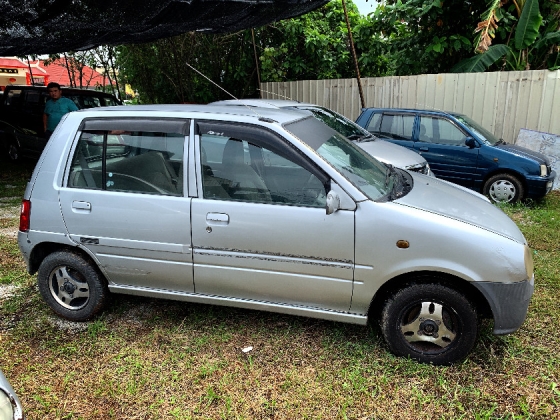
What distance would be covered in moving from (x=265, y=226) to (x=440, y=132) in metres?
5.66

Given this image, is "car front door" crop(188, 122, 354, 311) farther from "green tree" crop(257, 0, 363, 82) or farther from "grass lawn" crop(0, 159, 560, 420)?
"green tree" crop(257, 0, 363, 82)

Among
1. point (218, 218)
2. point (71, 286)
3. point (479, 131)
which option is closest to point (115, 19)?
point (71, 286)

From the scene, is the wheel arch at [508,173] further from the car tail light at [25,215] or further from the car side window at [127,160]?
the car tail light at [25,215]

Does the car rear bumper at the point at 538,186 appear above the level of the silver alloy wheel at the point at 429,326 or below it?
above

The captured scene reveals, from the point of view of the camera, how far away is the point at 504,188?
722 centimetres

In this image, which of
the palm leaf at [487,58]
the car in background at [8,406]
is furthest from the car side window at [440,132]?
the car in background at [8,406]

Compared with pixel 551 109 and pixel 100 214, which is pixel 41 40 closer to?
pixel 100 214

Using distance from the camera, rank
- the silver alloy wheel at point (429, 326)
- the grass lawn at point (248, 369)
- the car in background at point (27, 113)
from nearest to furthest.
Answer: the grass lawn at point (248, 369) < the silver alloy wheel at point (429, 326) < the car in background at point (27, 113)

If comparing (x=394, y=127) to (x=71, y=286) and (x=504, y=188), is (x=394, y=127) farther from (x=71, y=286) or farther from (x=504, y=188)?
(x=71, y=286)

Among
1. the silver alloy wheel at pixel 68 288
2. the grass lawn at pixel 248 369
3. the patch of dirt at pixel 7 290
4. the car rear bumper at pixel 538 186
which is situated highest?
the car rear bumper at pixel 538 186

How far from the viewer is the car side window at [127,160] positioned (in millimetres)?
3387

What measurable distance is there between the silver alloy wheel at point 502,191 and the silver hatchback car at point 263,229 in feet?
13.5

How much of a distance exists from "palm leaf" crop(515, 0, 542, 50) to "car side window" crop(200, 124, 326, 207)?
832 cm

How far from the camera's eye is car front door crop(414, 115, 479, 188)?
7.42m
